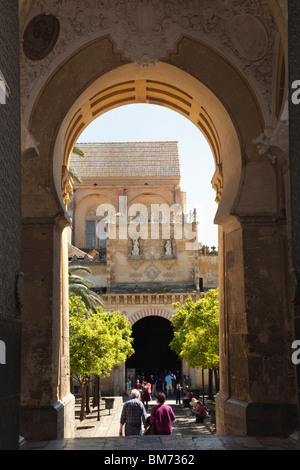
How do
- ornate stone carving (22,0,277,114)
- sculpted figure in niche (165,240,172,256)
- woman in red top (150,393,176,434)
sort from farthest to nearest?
1. sculpted figure in niche (165,240,172,256)
2. ornate stone carving (22,0,277,114)
3. woman in red top (150,393,176,434)

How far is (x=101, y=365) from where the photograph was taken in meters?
20.6

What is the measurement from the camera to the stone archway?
31.0 feet

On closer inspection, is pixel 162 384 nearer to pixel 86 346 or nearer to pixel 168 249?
pixel 168 249

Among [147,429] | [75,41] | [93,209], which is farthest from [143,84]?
[93,209]

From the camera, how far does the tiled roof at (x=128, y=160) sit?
42.6m

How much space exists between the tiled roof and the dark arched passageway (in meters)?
10.7

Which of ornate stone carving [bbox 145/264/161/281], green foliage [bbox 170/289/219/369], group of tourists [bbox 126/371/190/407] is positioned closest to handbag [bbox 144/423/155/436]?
green foliage [bbox 170/289/219/369]

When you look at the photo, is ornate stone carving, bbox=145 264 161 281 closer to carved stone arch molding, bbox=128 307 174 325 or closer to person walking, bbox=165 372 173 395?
carved stone arch molding, bbox=128 307 174 325

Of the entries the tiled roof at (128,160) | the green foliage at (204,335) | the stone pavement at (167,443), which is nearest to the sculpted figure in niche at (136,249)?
the tiled roof at (128,160)

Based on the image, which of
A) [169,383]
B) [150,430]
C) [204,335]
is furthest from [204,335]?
[150,430]

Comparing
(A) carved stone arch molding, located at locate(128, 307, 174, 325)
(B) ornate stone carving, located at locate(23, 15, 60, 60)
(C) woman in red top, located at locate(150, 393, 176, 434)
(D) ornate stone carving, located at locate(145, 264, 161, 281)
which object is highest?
(B) ornate stone carving, located at locate(23, 15, 60, 60)

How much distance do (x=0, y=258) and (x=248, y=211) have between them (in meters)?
5.12

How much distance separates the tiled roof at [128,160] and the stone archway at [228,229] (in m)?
31.7
